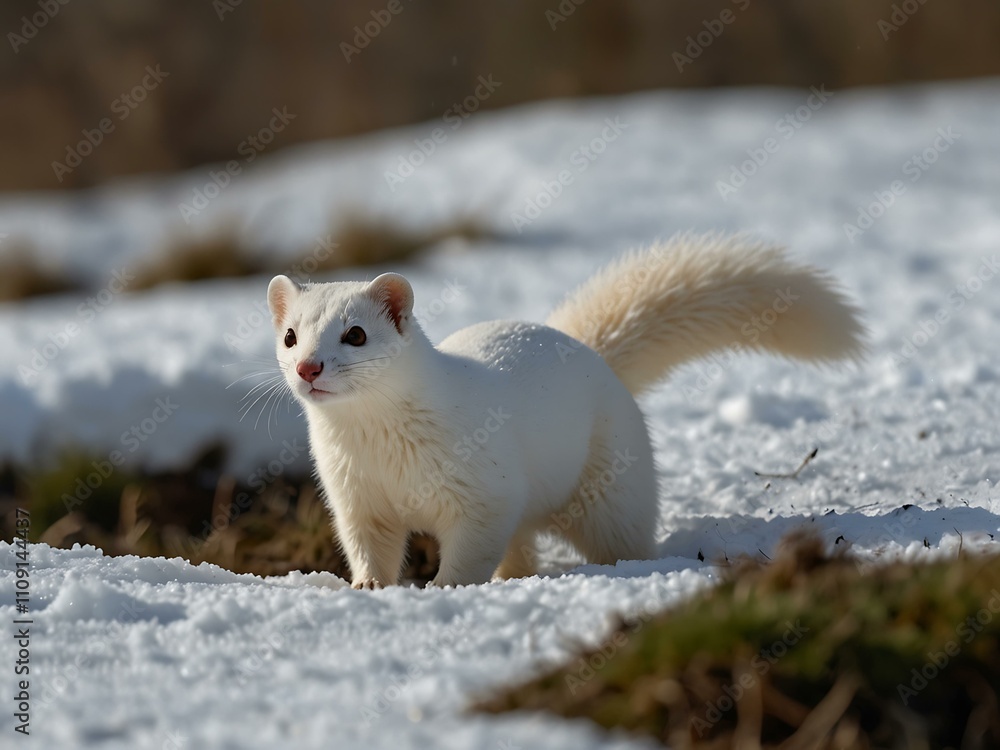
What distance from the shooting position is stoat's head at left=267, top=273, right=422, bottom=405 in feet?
11.6

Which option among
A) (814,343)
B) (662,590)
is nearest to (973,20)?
(814,343)

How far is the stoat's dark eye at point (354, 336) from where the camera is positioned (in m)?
3.63

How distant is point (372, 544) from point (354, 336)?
75 cm

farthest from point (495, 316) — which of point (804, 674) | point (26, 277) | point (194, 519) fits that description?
point (804, 674)

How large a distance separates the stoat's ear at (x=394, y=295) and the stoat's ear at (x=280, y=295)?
300mm

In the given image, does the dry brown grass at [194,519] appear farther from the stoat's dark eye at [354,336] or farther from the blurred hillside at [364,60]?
the blurred hillside at [364,60]

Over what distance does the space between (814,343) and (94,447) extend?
3505mm

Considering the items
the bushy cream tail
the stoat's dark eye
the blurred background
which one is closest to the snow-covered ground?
the bushy cream tail

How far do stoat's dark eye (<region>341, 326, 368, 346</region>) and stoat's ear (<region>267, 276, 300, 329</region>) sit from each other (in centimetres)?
35

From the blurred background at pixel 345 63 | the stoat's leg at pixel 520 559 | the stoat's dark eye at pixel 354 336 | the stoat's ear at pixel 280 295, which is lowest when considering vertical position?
the stoat's leg at pixel 520 559

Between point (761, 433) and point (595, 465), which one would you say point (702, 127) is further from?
point (595, 465)

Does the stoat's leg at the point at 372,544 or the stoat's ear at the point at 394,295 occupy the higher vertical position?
the stoat's ear at the point at 394,295

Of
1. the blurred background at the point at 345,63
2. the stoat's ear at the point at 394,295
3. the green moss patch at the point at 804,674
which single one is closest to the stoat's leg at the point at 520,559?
the stoat's ear at the point at 394,295

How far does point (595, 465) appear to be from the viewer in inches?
165
